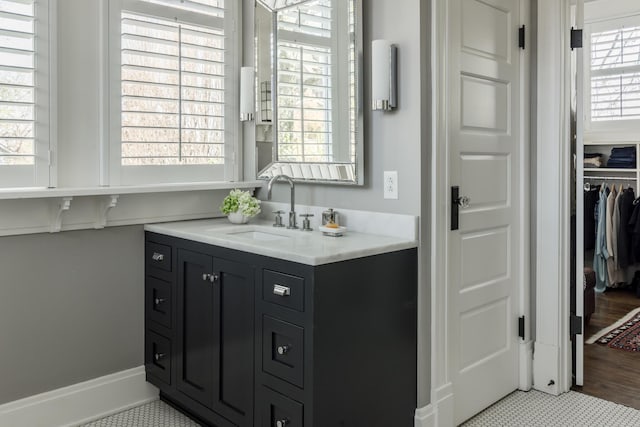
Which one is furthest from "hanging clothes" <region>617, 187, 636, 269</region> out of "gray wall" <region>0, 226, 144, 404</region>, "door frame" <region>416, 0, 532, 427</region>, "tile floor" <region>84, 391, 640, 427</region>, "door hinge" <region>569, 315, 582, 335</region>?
"gray wall" <region>0, 226, 144, 404</region>

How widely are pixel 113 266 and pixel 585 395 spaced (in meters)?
2.52

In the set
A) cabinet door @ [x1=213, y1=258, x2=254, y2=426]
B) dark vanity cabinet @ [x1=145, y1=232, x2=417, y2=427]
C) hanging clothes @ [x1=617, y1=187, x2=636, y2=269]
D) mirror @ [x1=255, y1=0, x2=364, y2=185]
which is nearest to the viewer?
dark vanity cabinet @ [x1=145, y1=232, x2=417, y2=427]

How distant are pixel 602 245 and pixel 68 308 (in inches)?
186

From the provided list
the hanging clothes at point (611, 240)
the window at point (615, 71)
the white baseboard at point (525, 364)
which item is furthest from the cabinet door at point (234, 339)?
the window at point (615, 71)

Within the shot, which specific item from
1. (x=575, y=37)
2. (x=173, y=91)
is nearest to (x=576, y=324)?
(x=575, y=37)

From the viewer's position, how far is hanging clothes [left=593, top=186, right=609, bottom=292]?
17.3 ft

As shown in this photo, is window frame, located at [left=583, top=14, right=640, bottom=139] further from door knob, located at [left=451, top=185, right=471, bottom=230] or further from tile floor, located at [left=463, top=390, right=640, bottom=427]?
door knob, located at [left=451, top=185, right=471, bottom=230]

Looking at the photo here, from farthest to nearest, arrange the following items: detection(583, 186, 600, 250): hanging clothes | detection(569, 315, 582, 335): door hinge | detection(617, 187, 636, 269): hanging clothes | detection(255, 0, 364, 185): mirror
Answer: detection(583, 186, 600, 250): hanging clothes → detection(617, 187, 636, 269): hanging clothes → detection(569, 315, 582, 335): door hinge → detection(255, 0, 364, 185): mirror

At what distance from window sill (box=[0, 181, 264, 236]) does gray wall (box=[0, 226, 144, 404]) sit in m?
0.06

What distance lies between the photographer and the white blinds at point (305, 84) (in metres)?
2.68

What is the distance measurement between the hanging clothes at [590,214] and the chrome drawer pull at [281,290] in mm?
4322

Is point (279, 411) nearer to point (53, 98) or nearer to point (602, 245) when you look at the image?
point (53, 98)

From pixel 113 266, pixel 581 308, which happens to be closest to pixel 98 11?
pixel 113 266

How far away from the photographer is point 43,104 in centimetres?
245
